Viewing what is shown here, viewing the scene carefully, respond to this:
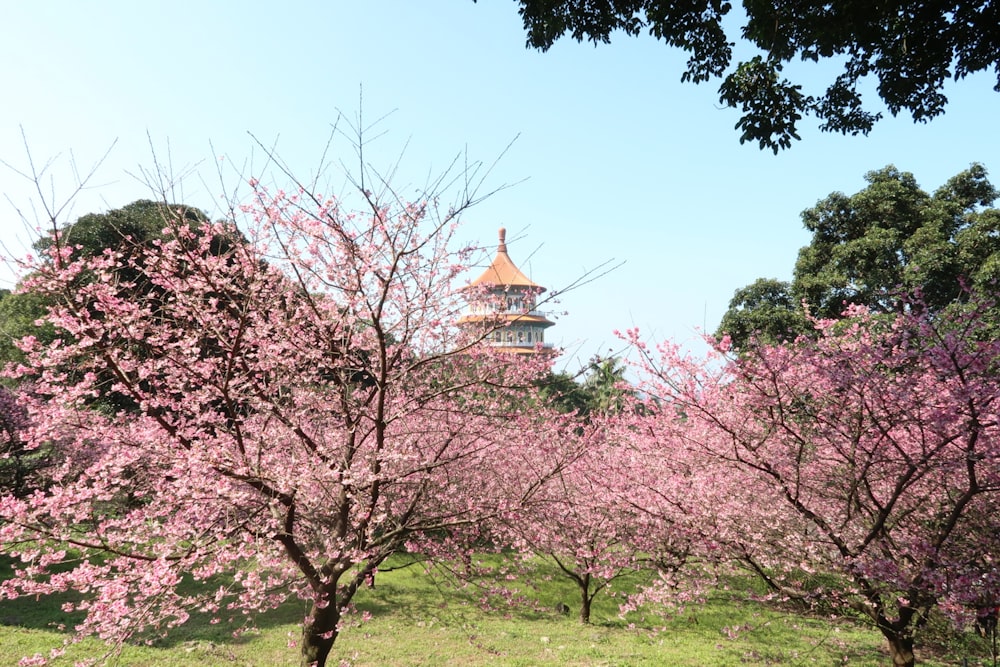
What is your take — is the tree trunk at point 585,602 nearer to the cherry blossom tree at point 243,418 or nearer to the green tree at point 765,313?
the cherry blossom tree at point 243,418

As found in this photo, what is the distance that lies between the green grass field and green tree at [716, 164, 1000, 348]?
10.0 m

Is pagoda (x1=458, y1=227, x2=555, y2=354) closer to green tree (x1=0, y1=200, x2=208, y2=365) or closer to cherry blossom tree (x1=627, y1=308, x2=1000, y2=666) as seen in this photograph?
cherry blossom tree (x1=627, y1=308, x2=1000, y2=666)

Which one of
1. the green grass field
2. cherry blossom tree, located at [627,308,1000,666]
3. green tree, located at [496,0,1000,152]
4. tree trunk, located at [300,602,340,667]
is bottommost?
the green grass field

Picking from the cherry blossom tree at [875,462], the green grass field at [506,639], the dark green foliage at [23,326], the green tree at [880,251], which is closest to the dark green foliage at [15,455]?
the green grass field at [506,639]

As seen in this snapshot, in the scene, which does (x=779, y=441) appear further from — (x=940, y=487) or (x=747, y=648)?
(x=747, y=648)

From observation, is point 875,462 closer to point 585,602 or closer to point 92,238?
point 585,602

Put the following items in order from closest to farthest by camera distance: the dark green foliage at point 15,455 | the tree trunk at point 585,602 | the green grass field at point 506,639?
the green grass field at point 506,639 < the tree trunk at point 585,602 < the dark green foliage at point 15,455

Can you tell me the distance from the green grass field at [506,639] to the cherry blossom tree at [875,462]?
225 cm

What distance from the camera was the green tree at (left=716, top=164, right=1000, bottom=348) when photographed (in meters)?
18.2

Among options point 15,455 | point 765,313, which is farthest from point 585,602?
point 15,455

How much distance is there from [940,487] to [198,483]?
8930 mm

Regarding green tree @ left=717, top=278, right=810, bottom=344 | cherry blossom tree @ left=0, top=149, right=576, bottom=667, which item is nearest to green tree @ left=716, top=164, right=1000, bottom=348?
green tree @ left=717, top=278, right=810, bottom=344

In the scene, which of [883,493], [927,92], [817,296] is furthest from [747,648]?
[817,296]

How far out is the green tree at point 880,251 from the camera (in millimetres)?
18203
